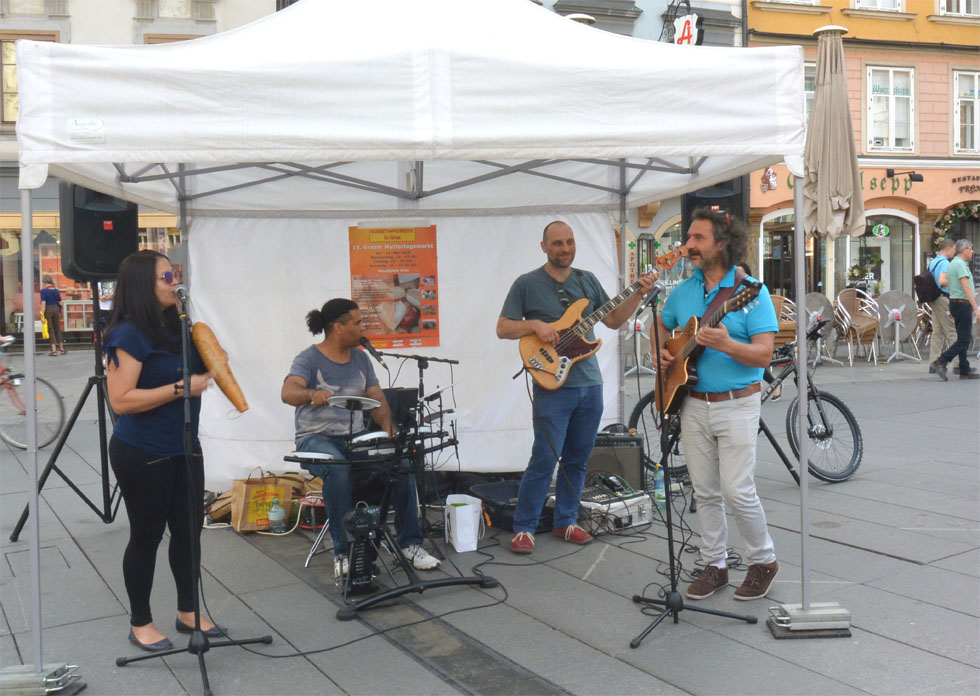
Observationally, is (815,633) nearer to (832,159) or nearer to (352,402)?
(352,402)

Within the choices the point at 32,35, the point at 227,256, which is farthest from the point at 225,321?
the point at 32,35

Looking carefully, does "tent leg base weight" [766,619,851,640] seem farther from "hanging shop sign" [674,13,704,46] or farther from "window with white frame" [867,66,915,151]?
"window with white frame" [867,66,915,151]

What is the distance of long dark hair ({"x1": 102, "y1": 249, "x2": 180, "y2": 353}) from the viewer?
362 centimetres

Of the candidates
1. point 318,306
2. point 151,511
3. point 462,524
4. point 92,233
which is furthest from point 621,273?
point 151,511

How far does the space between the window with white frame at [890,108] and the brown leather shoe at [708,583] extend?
20299mm

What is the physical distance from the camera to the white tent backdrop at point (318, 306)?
6.20 metres

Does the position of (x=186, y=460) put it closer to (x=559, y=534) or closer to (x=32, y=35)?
(x=559, y=534)

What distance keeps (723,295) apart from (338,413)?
7.28ft

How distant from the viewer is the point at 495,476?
258 inches

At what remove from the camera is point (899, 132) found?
2225cm

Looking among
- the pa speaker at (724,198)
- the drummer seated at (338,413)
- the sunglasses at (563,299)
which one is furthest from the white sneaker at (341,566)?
the pa speaker at (724,198)

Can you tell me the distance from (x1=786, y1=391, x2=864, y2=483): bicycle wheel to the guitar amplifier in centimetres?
117

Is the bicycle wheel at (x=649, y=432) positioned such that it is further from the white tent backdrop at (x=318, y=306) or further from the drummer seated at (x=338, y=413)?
the drummer seated at (x=338, y=413)

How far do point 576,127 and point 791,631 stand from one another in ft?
7.67
